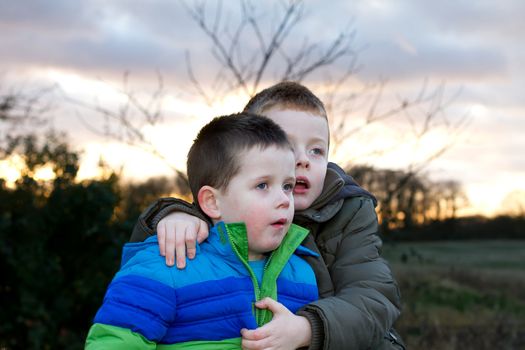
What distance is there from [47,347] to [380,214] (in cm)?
286

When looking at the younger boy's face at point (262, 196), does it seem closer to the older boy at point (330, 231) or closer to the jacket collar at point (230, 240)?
the jacket collar at point (230, 240)

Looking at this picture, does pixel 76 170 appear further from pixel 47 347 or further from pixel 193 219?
pixel 193 219

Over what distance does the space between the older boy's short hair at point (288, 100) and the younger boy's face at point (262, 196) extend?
1.55 feet

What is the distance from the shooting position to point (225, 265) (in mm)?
2453

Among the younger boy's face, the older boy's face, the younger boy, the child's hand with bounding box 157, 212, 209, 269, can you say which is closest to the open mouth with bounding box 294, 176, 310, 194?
the older boy's face

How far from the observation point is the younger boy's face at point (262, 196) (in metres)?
2.45

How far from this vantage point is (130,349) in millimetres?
2193

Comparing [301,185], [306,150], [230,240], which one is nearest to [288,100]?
[306,150]

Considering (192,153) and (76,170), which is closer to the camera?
(192,153)

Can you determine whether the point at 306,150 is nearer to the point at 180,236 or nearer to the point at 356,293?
the point at 356,293

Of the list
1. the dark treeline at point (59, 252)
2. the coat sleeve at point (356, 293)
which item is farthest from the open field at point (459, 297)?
the coat sleeve at point (356, 293)

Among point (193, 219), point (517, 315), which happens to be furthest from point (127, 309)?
point (517, 315)


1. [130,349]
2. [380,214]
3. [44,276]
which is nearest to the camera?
[130,349]

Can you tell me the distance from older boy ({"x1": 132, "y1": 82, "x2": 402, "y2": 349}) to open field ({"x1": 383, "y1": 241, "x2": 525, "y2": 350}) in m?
4.11
